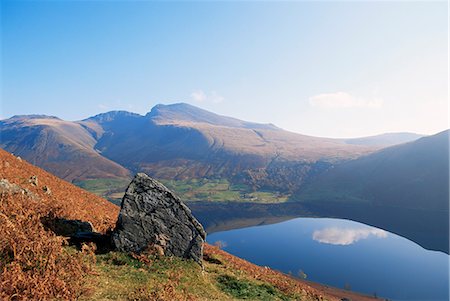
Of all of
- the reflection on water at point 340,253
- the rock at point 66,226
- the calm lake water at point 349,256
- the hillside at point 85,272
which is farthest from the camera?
the reflection on water at point 340,253

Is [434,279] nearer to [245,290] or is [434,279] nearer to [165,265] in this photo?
[245,290]

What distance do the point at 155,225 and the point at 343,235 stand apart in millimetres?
106039

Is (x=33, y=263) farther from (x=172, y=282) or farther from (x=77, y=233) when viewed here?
(x=172, y=282)

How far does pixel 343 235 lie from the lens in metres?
110

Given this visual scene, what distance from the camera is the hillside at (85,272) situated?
11.9 m

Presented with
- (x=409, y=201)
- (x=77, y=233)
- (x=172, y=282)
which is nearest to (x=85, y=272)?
(x=172, y=282)

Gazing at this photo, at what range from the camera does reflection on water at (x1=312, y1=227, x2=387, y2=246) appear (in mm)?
101688

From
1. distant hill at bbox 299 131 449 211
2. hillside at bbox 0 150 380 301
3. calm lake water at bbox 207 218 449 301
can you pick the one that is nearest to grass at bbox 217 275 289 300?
hillside at bbox 0 150 380 301

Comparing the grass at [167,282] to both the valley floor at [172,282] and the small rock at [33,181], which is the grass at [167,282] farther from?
the small rock at [33,181]

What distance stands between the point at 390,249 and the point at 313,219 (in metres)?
49.6

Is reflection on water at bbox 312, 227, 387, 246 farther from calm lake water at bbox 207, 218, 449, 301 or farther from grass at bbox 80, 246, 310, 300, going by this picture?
grass at bbox 80, 246, 310, 300

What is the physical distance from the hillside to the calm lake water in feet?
184

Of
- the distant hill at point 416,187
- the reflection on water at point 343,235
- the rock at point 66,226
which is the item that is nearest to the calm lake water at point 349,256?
the reflection on water at point 343,235

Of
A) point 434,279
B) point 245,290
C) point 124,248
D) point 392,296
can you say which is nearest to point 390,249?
point 434,279
